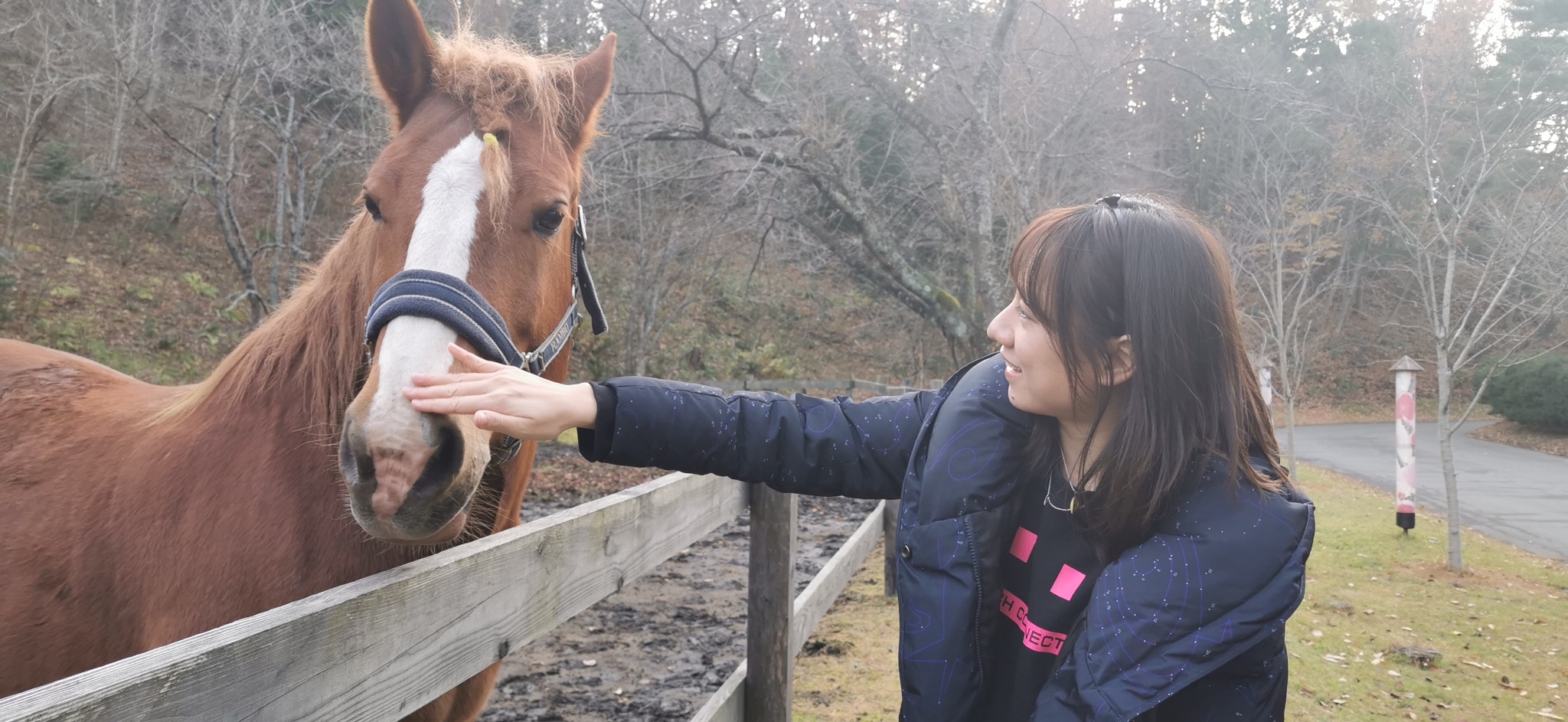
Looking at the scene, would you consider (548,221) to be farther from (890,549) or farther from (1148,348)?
(890,549)

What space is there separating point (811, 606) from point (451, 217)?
2459 mm

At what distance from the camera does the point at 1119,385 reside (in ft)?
5.32

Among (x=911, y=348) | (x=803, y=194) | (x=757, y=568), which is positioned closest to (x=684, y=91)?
(x=803, y=194)

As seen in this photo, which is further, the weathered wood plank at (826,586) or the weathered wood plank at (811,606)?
the weathered wood plank at (826,586)

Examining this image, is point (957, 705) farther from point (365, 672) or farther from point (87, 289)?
point (87, 289)

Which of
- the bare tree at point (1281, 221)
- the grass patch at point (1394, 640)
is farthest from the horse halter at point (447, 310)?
the bare tree at point (1281, 221)

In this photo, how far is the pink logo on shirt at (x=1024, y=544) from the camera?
1599 millimetres

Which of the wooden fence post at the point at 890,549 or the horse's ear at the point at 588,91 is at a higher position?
the horse's ear at the point at 588,91

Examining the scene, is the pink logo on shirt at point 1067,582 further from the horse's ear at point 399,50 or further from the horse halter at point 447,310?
the horse's ear at point 399,50

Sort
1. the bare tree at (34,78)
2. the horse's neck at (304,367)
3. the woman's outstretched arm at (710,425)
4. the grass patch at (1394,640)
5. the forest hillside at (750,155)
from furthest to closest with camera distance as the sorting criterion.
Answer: the bare tree at (34,78) → the forest hillside at (750,155) → the grass patch at (1394,640) → the horse's neck at (304,367) → the woman's outstretched arm at (710,425)

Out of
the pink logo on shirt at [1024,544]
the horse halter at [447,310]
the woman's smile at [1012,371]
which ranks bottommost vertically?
the pink logo on shirt at [1024,544]

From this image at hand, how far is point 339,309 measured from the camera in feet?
6.07

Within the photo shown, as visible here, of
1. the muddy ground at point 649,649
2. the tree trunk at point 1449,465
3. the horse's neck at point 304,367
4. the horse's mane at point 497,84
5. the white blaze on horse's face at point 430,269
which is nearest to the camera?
the white blaze on horse's face at point 430,269

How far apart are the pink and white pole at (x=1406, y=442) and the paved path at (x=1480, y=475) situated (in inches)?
26.4
